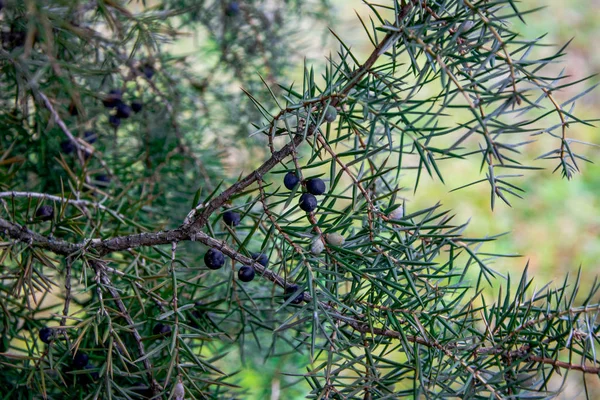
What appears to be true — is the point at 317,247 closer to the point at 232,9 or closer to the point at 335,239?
the point at 335,239

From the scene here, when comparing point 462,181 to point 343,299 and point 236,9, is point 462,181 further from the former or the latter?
point 343,299

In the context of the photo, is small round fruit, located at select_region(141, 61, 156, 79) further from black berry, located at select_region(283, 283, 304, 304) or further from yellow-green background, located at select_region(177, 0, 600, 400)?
yellow-green background, located at select_region(177, 0, 600, 400)

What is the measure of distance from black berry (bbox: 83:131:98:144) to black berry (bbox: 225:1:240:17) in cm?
31

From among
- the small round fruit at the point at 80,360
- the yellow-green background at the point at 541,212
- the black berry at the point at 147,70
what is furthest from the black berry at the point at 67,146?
the yellow-green background at the point at 541,212

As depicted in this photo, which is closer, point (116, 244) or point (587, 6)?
point (116, 244)

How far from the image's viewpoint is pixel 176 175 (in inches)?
32.6

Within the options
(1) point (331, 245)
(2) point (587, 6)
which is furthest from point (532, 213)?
(1) point (331, 245)

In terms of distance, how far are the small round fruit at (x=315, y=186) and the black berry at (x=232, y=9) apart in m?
0.62

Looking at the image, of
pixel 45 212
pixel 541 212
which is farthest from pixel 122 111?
pixel 541 212

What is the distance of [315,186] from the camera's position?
40 centimetres

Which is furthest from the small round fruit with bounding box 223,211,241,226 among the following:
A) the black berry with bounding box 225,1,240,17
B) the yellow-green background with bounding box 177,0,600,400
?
the yellow-green background with bounding box 177,0,600,400

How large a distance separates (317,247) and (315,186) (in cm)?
4

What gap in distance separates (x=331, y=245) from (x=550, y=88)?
178mm

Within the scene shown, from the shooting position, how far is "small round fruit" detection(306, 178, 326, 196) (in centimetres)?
40
